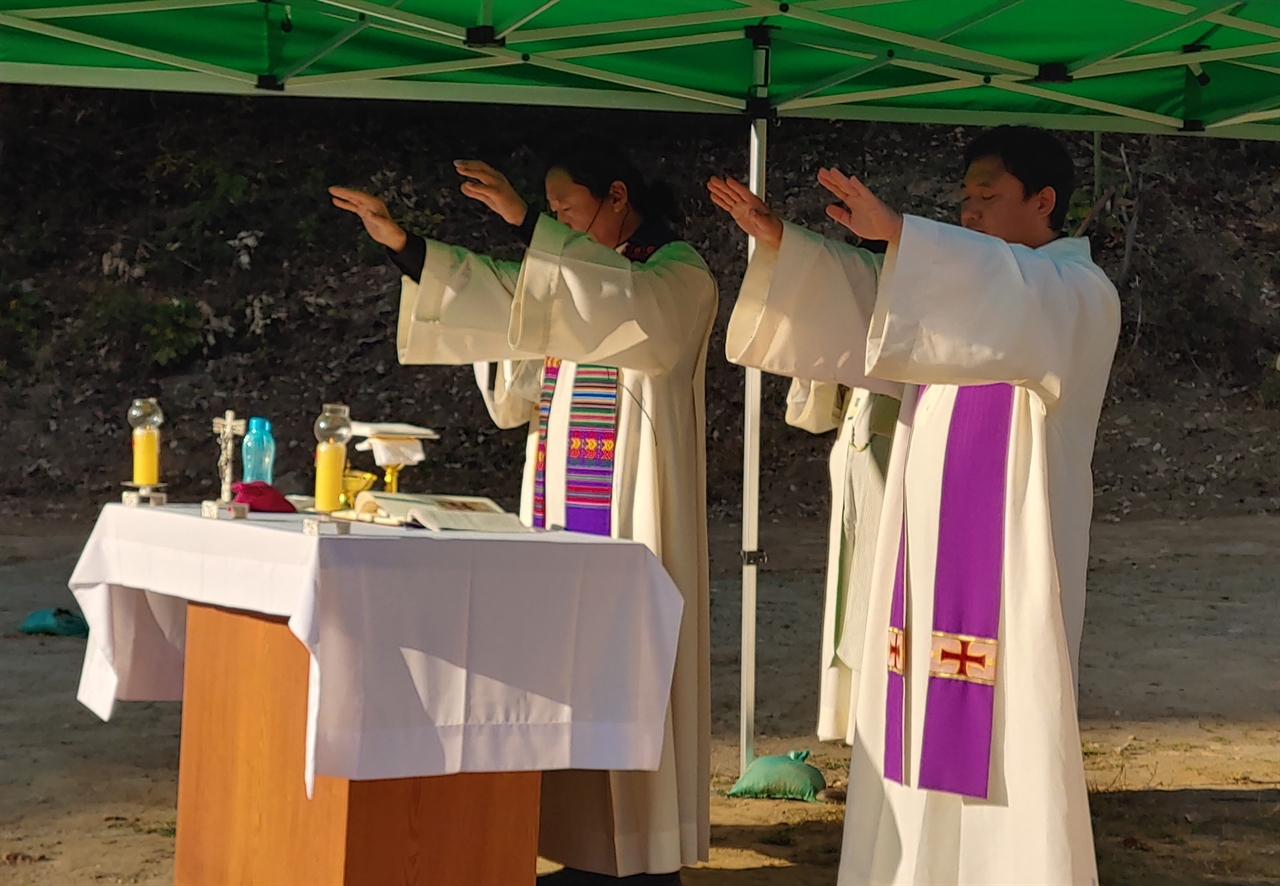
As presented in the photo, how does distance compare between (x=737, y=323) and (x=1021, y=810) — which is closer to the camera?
(x=1021, y=810)

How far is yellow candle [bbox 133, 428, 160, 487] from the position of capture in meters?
3.96

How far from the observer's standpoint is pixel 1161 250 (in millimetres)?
16781

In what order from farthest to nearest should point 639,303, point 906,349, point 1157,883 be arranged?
point 1157,883 → point 639,303 → point 906,349

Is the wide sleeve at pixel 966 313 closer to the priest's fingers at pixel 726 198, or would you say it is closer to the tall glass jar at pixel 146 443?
the priest's fingers at pixel 726 198

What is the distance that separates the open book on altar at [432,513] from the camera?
3330 millimetres

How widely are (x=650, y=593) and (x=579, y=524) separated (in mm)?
928

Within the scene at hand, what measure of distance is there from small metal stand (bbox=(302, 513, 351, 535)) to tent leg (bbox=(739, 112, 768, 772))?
7.62 feet

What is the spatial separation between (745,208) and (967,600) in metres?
0.93

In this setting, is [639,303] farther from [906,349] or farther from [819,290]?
[906,349]

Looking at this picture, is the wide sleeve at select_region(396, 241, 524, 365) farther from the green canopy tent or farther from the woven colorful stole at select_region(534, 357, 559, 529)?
the green canopy tent

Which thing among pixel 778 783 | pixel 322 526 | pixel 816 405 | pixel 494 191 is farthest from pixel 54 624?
pixel 322 526

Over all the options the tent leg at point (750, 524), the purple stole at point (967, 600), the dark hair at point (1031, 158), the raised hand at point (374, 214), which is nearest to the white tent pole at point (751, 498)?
the tent leg at point (750, 524)

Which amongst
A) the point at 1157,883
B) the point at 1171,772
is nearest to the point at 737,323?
the point at 1157,883

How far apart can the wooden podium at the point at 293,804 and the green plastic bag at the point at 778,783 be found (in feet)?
6.93
